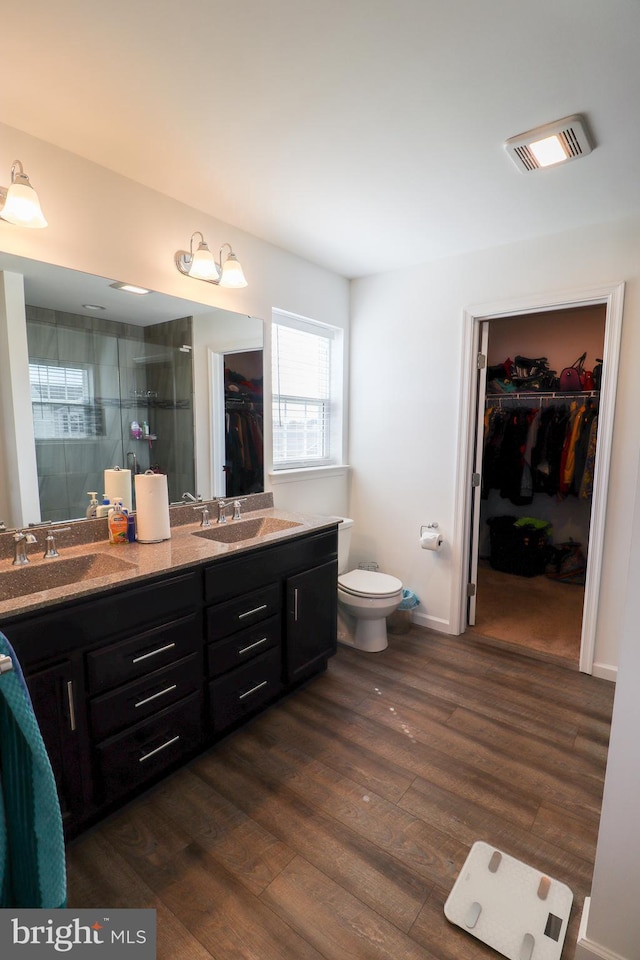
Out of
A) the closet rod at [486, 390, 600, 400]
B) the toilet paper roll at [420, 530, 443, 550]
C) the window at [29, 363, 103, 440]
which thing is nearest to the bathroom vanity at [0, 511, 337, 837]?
the window at [29, 363, 103, 440]

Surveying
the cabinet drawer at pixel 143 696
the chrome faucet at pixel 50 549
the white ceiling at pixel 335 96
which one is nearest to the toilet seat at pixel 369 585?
the cabinet drawer at pixel 143 696

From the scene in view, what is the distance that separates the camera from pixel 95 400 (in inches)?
78.5

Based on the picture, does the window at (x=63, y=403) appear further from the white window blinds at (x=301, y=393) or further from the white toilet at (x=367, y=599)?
the white toilet at (x=367, y=599)

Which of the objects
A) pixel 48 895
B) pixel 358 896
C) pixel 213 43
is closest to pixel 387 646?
pixel 358 896

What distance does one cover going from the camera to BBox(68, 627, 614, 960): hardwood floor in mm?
1286

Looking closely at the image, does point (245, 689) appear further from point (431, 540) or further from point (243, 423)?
point (431, 540)

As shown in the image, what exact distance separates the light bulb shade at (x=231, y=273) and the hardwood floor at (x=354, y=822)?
2175 mm

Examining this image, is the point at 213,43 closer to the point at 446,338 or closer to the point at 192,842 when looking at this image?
the point at 446,338

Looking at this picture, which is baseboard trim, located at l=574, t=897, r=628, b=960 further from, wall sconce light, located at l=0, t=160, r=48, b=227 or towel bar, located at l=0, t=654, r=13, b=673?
wall sconce light, located at l=0, t=160, r=48, b=227

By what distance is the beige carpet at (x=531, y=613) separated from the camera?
3.00 metres

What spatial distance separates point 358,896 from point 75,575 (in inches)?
57.8

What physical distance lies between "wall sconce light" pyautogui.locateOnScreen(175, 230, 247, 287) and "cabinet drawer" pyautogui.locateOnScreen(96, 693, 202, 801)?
192cm

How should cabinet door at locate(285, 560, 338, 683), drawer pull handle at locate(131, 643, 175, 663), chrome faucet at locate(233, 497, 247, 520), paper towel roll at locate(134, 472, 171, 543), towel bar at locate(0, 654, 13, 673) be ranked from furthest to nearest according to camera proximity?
chrome faucet at locate(233, 497, 247, 520), cabinet door at locate(285, 560, 338, 683), paper towel roll at locate(134, 472, 171, 543), drawer pull handle at locate(131, 643, 175, 663), towel bar at locate(0, 654, 13, 673)

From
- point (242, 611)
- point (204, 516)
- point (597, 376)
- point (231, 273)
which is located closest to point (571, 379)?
point (597, 376)
